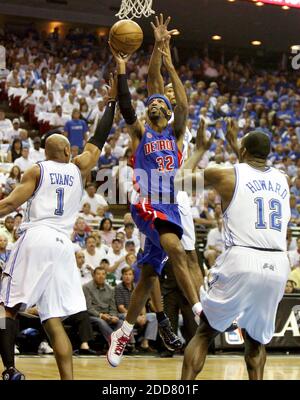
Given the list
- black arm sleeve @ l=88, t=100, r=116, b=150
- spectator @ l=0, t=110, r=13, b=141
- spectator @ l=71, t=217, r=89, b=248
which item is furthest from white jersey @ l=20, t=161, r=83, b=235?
spectator @ l=0, t=110, r=13, b=141

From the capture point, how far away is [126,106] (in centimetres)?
823

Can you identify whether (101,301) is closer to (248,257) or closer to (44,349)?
(44,349)

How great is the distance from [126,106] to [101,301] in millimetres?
4655

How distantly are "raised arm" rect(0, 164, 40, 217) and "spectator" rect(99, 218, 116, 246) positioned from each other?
297 inches

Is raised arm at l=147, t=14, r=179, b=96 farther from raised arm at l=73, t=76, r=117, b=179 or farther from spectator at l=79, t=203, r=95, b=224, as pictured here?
spectator at l=79, t=203, r=95, b=224

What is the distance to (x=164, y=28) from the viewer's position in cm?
862

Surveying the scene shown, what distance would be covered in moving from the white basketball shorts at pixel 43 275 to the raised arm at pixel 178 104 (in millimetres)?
1918

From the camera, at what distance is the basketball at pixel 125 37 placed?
8438mm

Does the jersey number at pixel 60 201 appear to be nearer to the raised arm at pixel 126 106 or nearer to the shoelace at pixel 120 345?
the raised arm at pixel 126 106

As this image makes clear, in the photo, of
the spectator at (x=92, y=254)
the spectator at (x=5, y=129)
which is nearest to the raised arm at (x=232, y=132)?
the spectator at (x=92, y=254)

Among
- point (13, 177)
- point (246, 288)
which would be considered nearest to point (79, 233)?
point (13, 177)
